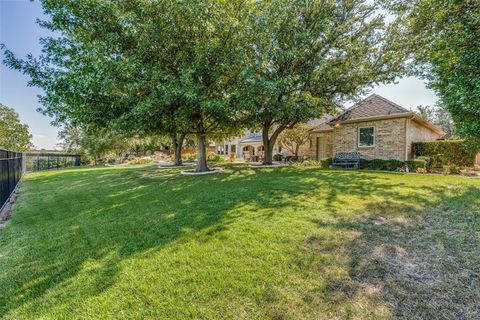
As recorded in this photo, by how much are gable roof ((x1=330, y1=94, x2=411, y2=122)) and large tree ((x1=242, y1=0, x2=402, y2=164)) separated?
157 cm

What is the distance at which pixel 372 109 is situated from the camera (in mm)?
15828

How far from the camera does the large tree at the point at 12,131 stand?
92.1 feet

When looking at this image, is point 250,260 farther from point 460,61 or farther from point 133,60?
point 133,60

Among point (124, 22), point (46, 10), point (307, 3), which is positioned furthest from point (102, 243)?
point (307, 3)

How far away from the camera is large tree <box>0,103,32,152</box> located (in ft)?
92.1

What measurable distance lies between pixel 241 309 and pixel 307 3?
47.0 feet

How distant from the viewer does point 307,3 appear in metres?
12.1

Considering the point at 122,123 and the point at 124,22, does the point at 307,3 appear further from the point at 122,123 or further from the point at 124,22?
the point at 122,123

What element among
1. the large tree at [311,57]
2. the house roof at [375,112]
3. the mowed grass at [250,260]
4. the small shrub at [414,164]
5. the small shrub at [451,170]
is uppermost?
the large tree at [311,57]

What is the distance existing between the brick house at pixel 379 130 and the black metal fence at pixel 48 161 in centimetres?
2517

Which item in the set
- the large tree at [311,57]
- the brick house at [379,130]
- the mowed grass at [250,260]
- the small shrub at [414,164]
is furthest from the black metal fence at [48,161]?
the small shrub at [414,164]

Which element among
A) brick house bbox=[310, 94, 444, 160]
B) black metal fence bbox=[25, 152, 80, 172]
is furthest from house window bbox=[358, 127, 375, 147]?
black metal fence bbox=[25, 152, 80, 172]

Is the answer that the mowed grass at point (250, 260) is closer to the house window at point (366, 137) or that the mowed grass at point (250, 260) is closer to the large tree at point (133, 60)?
the large tree at point (133, 60)

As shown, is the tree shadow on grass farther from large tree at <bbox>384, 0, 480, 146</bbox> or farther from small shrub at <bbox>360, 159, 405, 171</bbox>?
small shrub at <bbox>360, 159, 405, 171</bbox>
